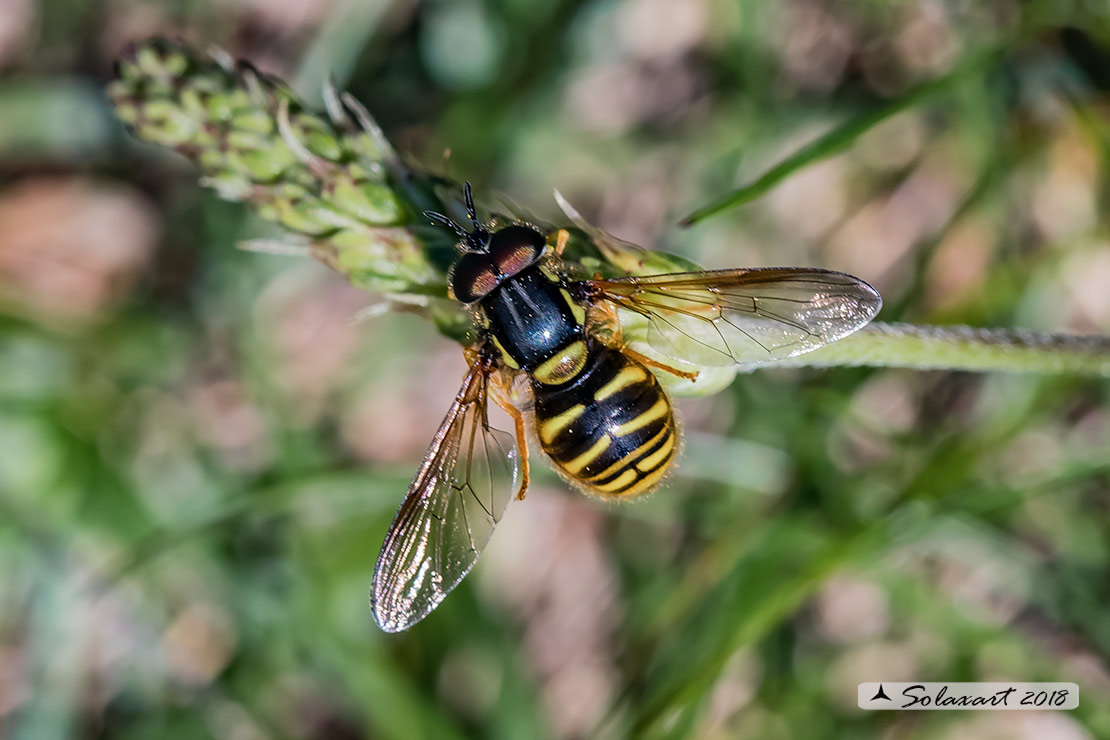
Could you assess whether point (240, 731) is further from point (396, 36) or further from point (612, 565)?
point (396, 36)

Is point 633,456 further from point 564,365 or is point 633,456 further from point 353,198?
point 353,198

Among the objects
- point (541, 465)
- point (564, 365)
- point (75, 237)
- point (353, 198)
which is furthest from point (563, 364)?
point (75, 237)

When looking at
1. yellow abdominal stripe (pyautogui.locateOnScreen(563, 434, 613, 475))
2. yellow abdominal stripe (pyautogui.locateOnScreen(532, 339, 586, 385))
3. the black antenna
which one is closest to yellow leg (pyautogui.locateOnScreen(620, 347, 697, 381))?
yellow abdominal stripe (pyautogui.locateOnScreen(532, 339, 586, 385))

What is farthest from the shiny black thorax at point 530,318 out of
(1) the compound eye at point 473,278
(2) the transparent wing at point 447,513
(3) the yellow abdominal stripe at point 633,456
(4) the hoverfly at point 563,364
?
(3) the yellow abdominal stripe at point 633,456

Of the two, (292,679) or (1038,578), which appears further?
(292,679)

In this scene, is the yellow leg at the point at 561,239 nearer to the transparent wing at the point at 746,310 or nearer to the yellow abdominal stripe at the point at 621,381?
the transparent wing at the point at 746,310

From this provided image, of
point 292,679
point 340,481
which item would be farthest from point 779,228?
point 292,679
